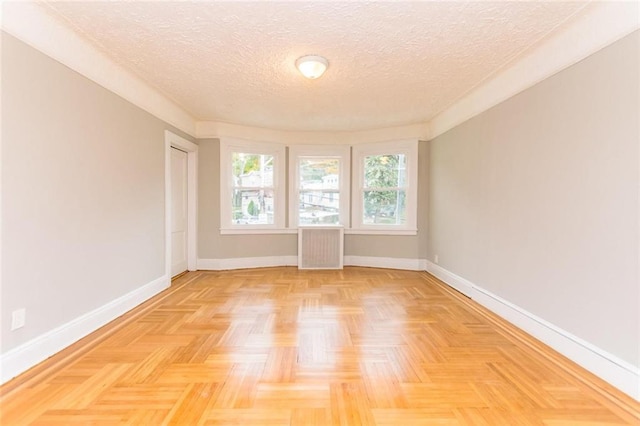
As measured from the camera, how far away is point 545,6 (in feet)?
6.37

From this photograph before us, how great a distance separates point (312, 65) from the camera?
8.48ft

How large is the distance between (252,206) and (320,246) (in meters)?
1.32

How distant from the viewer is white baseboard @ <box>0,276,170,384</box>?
1.83 metres

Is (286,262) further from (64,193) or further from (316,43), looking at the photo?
(316,43)

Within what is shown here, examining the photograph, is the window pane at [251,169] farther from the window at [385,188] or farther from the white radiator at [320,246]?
the window at [385,188]

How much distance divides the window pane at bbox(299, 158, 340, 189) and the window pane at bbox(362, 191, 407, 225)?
629 millimetres

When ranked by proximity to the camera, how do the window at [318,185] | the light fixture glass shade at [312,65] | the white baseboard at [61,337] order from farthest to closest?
1. the window at [318,185]
2. the light fixture glass shade at [312,65]
3. the white baseboard at [61,337]

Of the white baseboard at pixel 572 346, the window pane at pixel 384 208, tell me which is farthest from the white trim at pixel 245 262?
the white baseboard at pixel 572 346

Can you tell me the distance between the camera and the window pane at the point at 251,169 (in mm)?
Answer: 4961

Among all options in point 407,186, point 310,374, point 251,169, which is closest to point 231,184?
point 251,169

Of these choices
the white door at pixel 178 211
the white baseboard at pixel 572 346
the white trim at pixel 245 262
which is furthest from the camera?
the white trim at pixel 245 262

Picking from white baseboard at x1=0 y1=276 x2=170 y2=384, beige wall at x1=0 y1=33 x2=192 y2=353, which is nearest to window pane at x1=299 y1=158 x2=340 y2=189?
beige wall at x1=0 y1=33 x2=192 y2=353

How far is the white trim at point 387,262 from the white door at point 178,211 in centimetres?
265

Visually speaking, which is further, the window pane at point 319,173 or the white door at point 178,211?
the window pane at point 319,173
